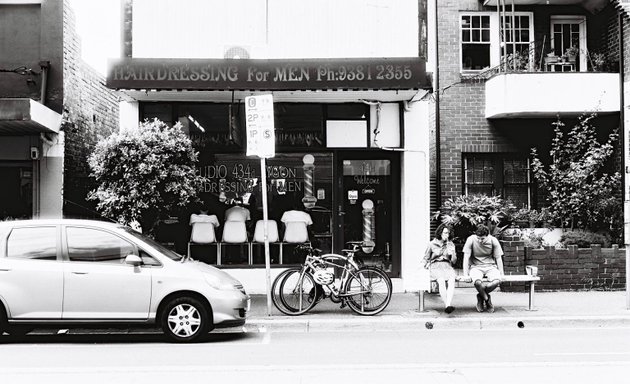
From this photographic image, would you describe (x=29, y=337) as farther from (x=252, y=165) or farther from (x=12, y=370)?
(x=252, y=165)

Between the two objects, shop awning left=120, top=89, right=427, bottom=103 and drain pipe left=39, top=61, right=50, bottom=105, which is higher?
drain pipe left=39, top=61, right=50, bottom=105

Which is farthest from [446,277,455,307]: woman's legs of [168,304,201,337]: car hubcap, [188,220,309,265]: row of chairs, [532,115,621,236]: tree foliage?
[532,115,621,236]: tree foliage

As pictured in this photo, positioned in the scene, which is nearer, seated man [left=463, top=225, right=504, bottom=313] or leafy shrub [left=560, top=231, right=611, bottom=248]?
seated man [left=463, top=225, right=504, bottom=313]

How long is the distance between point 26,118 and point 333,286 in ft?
19.5

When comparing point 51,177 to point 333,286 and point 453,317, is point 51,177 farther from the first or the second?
point 453,317

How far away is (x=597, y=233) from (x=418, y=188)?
3.83m

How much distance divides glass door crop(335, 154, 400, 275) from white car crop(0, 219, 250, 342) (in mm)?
4895

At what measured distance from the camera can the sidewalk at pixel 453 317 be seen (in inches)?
427

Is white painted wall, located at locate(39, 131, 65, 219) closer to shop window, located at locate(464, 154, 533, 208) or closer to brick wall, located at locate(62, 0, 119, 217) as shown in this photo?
brick wall, located at locate(62, 0, 119, 217)

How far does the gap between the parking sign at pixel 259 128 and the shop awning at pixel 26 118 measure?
13.2 feet

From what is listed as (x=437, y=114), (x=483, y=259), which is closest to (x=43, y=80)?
(x=437, y=114)

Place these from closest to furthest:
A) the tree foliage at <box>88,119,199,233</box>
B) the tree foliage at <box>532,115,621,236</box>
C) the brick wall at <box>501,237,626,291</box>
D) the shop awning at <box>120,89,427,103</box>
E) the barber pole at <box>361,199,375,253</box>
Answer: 1. the tree foliage at <box>88,119,199,233</box>
2. the shop awning at <box>120,89,427,103</box>
3. the brick wall at <box>501,237,626,291</box>
4. the barber pole at <box>361,199,375,253</box>
5. the tree foliage at <box>532,115,621,236</box>

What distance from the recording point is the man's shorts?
465 inches

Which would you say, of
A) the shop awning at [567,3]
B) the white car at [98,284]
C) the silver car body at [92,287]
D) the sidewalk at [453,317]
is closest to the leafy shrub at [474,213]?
the sidewalk at [453,317]
